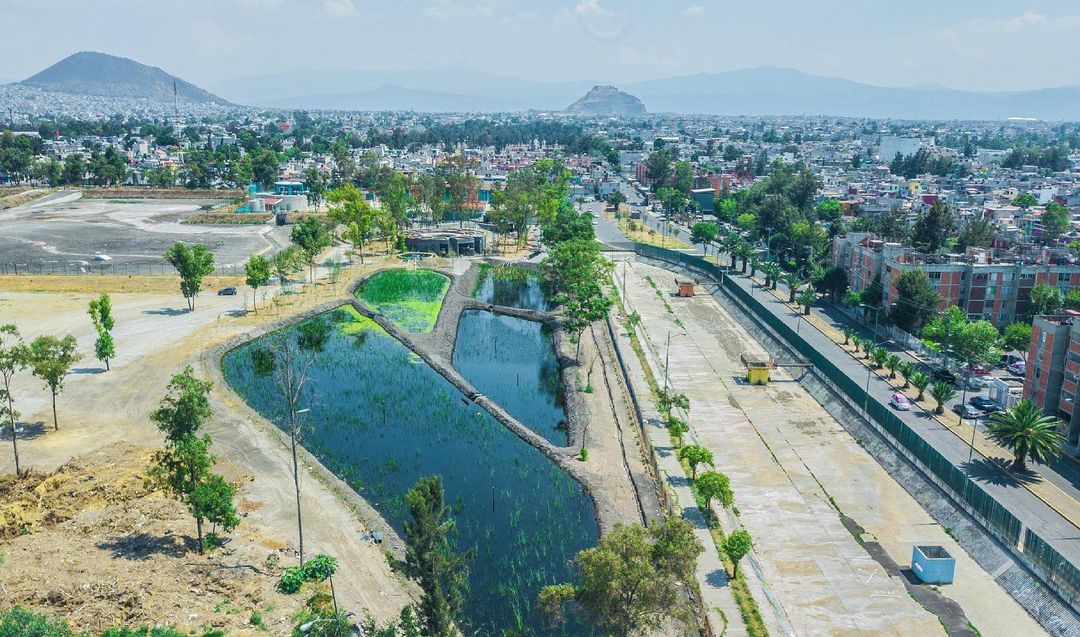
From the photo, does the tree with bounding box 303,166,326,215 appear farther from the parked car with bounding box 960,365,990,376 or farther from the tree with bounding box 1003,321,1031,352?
the tree with bounding box 1003,321,1031,352

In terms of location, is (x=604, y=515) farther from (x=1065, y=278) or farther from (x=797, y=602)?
(x=1065, y=278)

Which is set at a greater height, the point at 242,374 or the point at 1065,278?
the point at 1065,278

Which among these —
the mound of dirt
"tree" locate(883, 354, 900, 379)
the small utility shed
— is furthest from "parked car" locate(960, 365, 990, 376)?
the mound of dirt

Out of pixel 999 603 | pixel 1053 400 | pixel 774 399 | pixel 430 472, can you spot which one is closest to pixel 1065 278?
pixel 1053 400

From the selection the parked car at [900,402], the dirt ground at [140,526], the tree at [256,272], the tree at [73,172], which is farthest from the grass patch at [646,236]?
the tree at [73,172]

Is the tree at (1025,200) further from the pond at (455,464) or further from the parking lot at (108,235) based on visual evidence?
the parking lot at (108,235)
